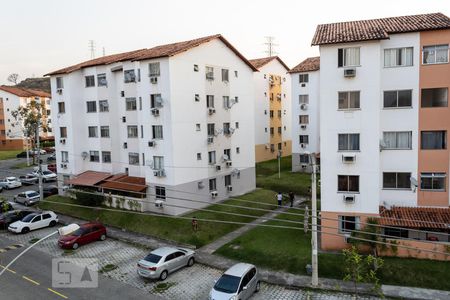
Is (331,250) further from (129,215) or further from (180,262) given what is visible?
(129,215)

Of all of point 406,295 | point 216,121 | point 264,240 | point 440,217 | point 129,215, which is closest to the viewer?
point 406,295

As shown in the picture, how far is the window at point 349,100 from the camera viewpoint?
24.9m

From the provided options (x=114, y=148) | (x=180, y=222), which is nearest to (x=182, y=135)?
(x=180, y=222)

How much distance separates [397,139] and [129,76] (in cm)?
2574

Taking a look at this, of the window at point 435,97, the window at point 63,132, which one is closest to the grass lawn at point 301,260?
the window at point 435,97

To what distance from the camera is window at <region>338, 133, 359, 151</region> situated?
25.1 m

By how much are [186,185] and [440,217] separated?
20160 mm

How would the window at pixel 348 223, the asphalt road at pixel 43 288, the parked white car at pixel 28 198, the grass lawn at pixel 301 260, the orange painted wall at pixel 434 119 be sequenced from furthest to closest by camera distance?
the parked white car at pixel 28 198
the window at pixel 348 223
the orange painted wall at pixel 434 119
the grass lawn at pixel 301 260
the asphalt road at pixel 43 288

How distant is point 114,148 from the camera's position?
40.9 m

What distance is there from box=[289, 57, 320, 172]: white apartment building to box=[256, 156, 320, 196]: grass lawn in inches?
112

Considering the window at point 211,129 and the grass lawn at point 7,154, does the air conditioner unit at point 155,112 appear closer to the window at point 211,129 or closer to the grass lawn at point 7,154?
the window at point 211,129

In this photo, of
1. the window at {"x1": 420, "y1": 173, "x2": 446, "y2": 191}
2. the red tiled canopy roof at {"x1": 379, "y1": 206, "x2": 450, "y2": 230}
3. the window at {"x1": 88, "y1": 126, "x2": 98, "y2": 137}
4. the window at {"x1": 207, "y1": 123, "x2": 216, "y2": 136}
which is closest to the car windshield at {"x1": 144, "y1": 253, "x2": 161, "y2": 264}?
the red tiled canopy roof at {"x1": 379, "y1": 206, "x2": 450, "y2": 230}

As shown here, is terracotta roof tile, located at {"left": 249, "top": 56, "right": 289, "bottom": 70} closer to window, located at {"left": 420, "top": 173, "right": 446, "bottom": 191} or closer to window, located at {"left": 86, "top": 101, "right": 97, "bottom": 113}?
window, located at {"left": 86, "top": 101, "right": 97, "bottom": 113}
